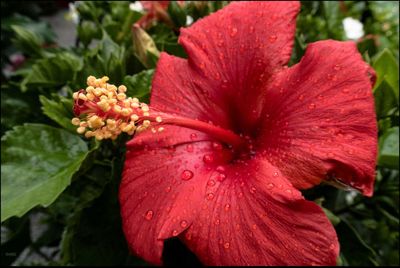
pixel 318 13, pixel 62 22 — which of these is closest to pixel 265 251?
pixel 318 13

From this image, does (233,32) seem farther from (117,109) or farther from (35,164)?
(35,164)

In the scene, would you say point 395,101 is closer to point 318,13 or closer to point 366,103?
point 366,103

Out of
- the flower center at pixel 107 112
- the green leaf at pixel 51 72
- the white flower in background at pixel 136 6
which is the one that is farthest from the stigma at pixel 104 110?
the white flower in background at pixel 136 6

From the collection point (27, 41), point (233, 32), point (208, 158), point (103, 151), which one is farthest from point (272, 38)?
point (27, 41)

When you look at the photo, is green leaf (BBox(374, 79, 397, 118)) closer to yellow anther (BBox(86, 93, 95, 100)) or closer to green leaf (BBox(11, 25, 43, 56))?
yellow anther (BBox(86, 93, 95, 100))

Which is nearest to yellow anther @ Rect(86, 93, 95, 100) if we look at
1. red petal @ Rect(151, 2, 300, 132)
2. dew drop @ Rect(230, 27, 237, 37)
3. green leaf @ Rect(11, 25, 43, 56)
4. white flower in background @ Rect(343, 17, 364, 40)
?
red petal @ Rect(151, 2, 300, 132)

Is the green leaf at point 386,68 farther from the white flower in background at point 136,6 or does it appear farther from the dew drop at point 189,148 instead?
the white flower in background at point 136,6

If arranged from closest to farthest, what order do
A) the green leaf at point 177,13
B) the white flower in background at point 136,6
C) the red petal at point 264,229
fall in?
the red petal at point 264,229, the green leaf at point 177,13, the white flower in background at point 136,6
